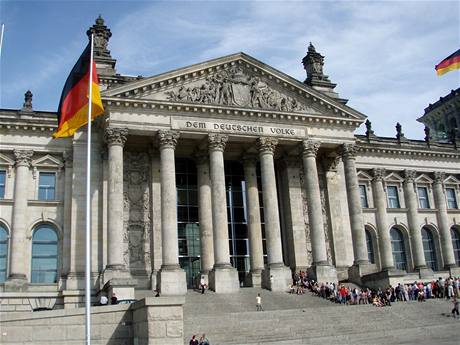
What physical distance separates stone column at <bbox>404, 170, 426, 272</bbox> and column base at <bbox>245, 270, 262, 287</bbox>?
684 inches

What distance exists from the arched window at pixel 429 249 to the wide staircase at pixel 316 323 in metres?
19.6

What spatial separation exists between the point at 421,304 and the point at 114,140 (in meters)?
23.3

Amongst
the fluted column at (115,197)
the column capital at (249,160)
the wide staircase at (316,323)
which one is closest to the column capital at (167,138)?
the fluted column at (115,197)

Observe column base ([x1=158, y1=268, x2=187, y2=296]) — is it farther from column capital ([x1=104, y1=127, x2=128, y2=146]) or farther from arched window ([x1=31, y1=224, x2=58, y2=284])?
column capital ([x1=104, y1=127, x2=128, y2=146])

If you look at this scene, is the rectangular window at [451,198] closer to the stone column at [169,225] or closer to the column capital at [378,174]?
the column capital at [378,174]

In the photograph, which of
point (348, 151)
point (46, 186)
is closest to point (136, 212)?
point (46, 186)

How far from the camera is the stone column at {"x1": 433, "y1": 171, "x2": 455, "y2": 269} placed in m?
54.2

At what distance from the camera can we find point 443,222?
182ft

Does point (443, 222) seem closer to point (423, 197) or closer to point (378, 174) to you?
point (423, 197)

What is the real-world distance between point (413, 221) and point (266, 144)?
19505 mm

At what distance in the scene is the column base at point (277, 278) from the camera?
39.6 m

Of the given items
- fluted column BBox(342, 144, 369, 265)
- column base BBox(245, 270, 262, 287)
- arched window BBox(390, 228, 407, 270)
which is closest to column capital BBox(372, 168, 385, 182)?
arched window BBox(390, 228, 407, 270)

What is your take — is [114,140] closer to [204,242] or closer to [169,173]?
[169,173]

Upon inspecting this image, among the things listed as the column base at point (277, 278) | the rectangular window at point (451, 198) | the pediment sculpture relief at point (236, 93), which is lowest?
the column base at point (277, 278)
